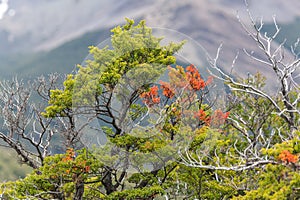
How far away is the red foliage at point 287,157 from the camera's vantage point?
735 cm

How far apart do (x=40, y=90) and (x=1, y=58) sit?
6069 inches

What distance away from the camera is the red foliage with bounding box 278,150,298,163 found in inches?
289

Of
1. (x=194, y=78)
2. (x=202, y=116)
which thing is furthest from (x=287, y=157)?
(x=194, y=78)

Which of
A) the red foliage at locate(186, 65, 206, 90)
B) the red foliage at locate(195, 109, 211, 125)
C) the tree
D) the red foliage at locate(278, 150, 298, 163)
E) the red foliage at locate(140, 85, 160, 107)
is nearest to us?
the red foliage at locate(278, 150, 298, 163)

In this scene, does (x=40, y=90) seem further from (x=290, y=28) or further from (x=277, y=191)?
(x=290, y=28)

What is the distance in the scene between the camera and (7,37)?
17500 cm

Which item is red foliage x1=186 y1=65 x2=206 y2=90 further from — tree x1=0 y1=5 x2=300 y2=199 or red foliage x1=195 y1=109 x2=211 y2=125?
red foliage x1=195 y1=109 x2=211 y2=125

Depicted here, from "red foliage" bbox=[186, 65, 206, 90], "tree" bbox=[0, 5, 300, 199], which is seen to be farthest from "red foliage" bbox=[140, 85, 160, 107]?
"red foliage" bbox=[186, 65, 206, 90]

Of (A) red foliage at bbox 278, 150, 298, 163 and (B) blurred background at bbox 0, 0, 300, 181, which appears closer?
(A) red foliage at bbox 278, 150, 298, 163

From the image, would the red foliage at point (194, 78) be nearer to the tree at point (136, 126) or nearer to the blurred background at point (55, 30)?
the tree at point (136, 126)

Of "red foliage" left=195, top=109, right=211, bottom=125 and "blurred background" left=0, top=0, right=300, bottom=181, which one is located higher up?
"blurred background" left=0, top=0, right=300, bottom=181

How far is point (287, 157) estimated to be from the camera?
739 centimetres

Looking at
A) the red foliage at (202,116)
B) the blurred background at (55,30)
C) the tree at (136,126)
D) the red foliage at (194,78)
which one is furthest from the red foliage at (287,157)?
the blurred background at (55,30)

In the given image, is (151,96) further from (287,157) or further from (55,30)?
(55,30)
